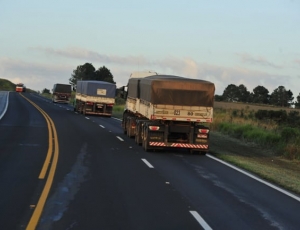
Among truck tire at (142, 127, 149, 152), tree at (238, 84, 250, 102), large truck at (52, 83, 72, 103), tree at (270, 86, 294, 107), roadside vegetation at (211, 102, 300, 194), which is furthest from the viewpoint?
tree at (238, 84, 250, 102)

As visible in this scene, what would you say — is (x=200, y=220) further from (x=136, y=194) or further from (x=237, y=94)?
(x=237, y=94)

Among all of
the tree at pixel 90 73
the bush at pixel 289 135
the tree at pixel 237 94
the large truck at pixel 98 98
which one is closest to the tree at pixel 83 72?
the tree at pixel 90 73

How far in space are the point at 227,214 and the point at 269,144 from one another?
20731 millimetres

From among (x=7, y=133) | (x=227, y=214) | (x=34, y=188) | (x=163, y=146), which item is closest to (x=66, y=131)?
(x=7, y=133)

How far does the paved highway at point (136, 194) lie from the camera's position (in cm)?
970

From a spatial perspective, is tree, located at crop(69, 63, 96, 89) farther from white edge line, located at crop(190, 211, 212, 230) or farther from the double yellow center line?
white edge line, located at crop(190, 211, 212, 230)

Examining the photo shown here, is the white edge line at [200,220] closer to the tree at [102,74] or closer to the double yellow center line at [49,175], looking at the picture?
the double yellow center line at [49,175]

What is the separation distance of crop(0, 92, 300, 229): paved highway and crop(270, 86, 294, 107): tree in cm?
13995

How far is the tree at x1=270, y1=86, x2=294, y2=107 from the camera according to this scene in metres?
156

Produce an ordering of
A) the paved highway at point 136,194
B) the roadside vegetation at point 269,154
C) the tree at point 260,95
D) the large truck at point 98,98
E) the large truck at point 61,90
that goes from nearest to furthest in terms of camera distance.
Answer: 1. the paved highway at point 136,194
2. the roadside vegetation at point 269,154
3. the large truck at point 98,98
4. the large truck at point 61,90
5. the tree at point 260,95

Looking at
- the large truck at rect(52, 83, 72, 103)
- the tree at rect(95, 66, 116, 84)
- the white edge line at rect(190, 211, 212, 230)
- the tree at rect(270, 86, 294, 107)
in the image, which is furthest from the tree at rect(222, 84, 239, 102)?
the white edge line at rect(190, 211, 212, 230)

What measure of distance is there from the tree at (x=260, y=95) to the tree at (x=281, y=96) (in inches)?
96.2

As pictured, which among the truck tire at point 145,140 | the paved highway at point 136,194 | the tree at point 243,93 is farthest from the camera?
the tree at point 243,93

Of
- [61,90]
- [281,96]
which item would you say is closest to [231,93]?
[281,96]
